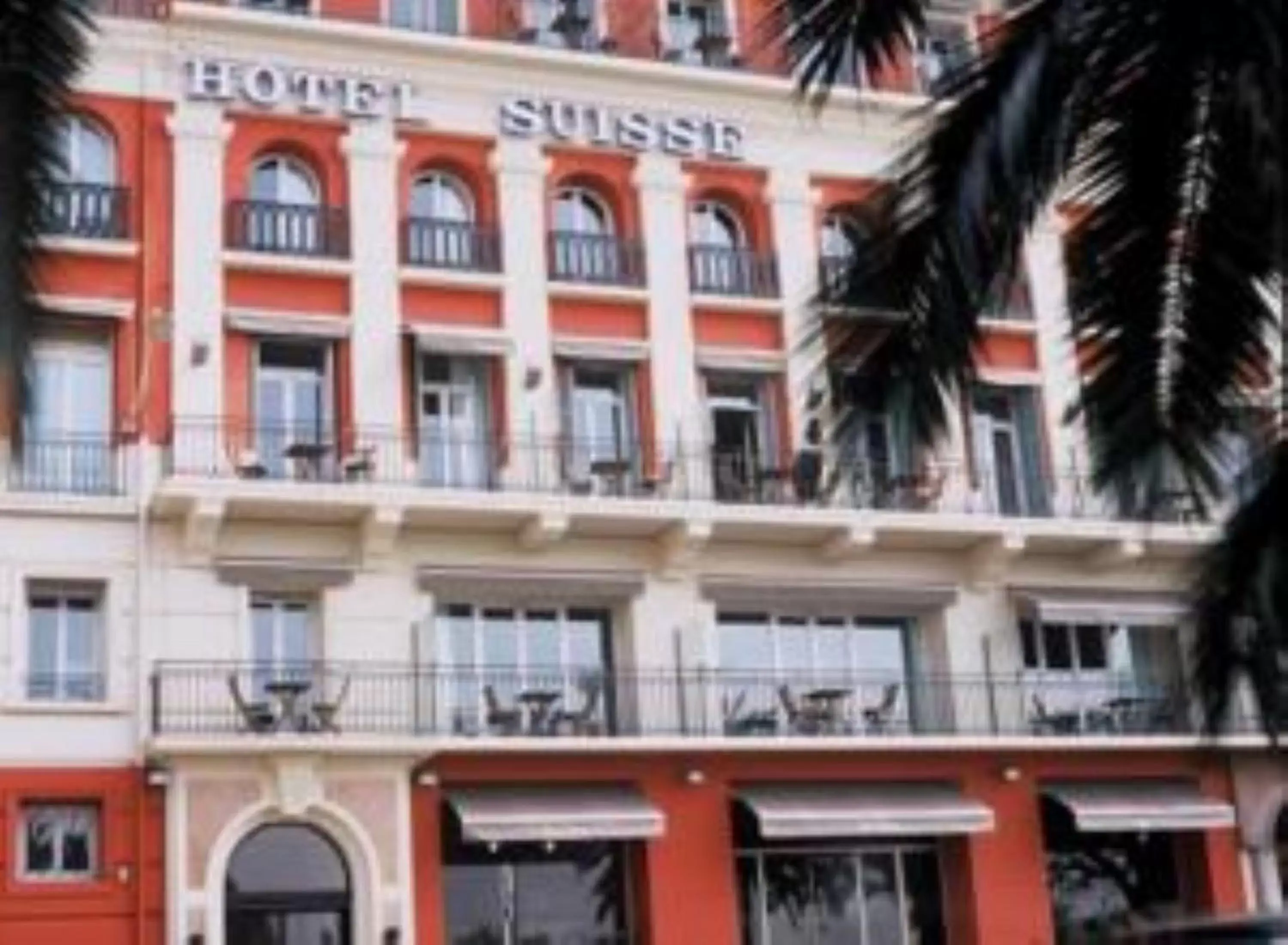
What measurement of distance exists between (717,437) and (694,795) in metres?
4.86

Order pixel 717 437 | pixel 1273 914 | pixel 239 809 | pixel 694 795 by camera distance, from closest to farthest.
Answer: pixel 1273 914
pixel 239 809
pixel 694 795
pixel 717 437

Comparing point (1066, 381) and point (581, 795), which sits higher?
point (1066, 381)

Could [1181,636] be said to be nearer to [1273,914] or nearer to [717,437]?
[1273,914]

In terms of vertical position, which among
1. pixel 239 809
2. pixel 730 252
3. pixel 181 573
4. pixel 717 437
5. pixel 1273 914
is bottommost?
pixel 1273 914

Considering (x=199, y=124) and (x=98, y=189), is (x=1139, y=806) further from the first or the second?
(x=98, y=189)

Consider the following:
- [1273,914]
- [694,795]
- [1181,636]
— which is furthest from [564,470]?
[1181,636]

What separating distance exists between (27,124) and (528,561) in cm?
2244

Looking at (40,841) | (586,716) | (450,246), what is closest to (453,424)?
(450,246)

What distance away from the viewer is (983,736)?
28516 mm

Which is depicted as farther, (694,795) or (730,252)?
(730,252)

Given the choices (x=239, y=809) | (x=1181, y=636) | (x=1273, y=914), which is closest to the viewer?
(x=1181, y=636)

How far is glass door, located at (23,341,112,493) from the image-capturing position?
25344mm

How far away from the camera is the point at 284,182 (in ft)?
91.3

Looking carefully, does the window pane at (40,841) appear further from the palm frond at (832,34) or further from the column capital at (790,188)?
the palm frond at (832,34)
